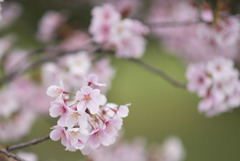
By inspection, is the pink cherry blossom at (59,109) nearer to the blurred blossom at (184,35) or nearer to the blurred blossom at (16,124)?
the blurred blossom at (16,124)

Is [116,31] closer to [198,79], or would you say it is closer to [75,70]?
[75,70]

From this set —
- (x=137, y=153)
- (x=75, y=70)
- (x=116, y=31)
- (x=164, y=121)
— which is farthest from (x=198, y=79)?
(x=164, y=121)

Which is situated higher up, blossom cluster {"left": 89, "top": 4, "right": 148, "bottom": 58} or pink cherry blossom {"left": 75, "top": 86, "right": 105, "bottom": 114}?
→ pink cherry blossom {"left": 75, "top": 86, "right": 105, "bottom": 114}

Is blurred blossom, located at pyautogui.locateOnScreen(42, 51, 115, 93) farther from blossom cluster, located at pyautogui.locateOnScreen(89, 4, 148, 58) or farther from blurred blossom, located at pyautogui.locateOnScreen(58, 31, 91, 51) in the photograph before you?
blurred blossom, located at pyautogui.locateOnScreen(58, 31, 91, 51)

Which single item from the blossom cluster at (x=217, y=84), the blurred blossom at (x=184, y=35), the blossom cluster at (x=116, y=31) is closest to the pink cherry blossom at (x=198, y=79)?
the blossom cluster at (x=217, y=84)

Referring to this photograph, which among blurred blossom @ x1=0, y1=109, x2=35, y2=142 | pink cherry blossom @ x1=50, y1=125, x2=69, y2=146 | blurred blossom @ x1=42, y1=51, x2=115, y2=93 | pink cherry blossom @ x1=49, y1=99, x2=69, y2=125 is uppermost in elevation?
pink cherry blossom @ x1=49, y1=99, x2=69, y2=125

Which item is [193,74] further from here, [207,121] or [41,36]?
[207,121]

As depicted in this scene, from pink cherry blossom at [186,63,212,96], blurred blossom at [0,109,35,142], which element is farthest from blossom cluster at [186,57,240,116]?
blurred blossom at [0,109,35,142]

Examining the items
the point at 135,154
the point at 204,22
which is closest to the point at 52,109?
the point at 204,22

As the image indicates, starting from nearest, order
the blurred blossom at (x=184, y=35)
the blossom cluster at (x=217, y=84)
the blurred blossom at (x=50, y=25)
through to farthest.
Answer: the blossom cluster at (x=217, y=84)
the blurred blossom at (x=50, y=25)
the blurred blossom at (x=184, y=35)
